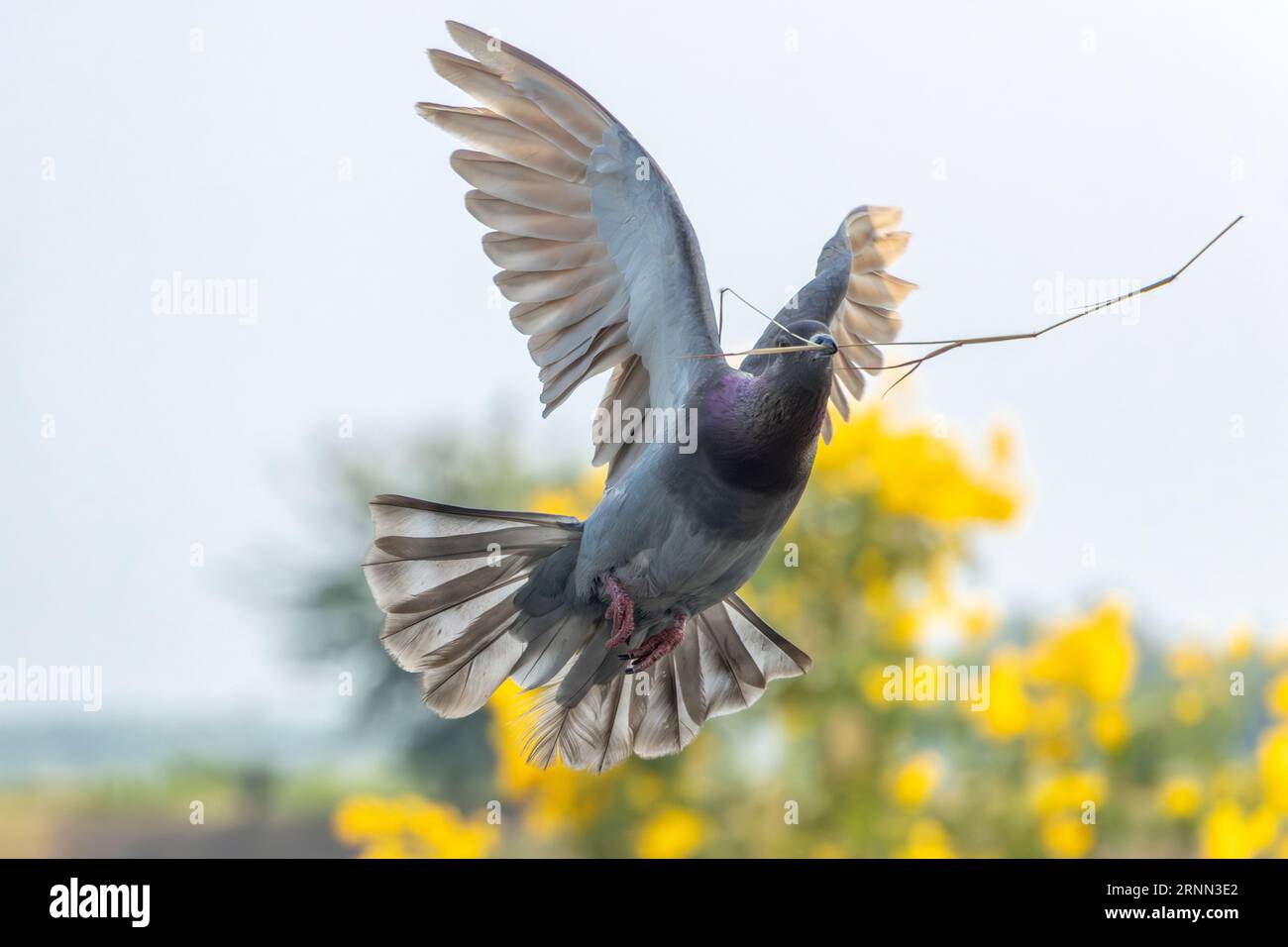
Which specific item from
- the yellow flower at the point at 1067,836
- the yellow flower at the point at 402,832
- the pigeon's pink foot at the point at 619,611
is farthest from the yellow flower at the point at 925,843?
the pigeon's pink foot at the point at 619,611

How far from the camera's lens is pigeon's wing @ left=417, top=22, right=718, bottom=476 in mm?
1574

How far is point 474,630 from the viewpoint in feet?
5.69

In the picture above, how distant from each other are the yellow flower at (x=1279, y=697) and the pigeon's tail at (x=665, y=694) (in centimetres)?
177

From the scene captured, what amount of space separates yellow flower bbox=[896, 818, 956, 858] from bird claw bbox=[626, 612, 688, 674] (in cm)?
181

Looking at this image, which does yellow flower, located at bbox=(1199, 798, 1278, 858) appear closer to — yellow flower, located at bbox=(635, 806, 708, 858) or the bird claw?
Answer: yellow flower, located at bbox=(635, 806, 708, 858)

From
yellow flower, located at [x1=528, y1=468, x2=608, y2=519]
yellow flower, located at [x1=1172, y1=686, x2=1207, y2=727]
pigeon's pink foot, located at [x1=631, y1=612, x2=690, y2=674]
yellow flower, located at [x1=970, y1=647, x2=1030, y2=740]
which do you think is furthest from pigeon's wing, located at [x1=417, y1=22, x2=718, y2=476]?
yellow flower, located at [x1=1172, y1=686, x2=1207, y2=727]

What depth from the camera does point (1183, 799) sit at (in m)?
3.36

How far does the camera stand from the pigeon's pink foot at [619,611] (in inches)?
61.7

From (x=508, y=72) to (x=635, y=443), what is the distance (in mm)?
530

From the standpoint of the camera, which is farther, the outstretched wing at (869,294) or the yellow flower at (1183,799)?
the yellow flower at (1183,799)

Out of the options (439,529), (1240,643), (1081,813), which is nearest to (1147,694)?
(1240,643)

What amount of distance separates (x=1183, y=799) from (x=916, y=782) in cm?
71

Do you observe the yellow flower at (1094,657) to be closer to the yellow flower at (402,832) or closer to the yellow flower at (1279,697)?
the yellow flower at (1279,697)

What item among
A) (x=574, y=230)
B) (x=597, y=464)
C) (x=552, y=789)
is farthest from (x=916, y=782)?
(x=574, y=230)
